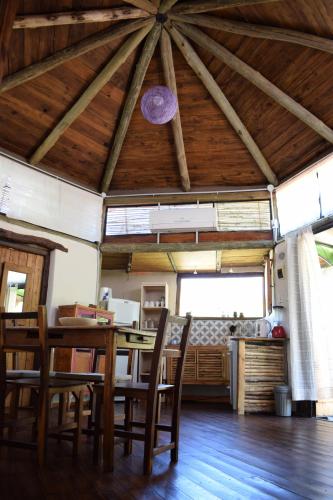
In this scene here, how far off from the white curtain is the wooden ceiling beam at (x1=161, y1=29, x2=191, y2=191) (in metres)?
2.09

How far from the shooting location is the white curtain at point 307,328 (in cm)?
527

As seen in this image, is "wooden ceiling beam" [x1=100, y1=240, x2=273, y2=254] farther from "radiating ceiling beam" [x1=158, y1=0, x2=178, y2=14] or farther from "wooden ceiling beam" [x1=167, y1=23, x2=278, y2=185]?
"radiating ceiling beam" [x1=158, y1=0, x2=178, y2=14]

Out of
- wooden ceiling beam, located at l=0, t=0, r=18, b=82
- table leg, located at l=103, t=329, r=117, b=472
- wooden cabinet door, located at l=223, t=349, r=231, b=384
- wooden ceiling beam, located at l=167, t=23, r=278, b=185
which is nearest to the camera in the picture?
table leg, located at l=103, t=329, r=117, b=472

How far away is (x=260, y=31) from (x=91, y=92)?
7.58 ft

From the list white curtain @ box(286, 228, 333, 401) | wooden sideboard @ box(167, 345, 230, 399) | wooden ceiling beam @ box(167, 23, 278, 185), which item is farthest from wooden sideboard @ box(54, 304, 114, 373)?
wooden ceiling beam @ box(167, 23, 278, 185)

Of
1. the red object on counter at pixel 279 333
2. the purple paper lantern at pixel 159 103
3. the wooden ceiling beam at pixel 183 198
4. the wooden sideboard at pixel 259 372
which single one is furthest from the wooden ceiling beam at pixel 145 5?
the red object on counter at pixel 279 333

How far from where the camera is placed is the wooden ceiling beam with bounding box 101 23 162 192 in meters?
5.10

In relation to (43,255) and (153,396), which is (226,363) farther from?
(153,396)

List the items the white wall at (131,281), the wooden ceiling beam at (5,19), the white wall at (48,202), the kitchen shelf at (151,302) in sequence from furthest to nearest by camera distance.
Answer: the white wall at (131,281), the kitchen shelf at (151,302), the white wall at (48,202), the wooden ceiling beam at (5,19)

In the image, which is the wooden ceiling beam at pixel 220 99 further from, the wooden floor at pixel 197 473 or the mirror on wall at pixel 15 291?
the wooden floor at pixel 197 473

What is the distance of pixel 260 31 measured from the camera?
463 centimetres

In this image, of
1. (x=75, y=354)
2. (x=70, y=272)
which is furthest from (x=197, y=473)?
(x=70, y=272)

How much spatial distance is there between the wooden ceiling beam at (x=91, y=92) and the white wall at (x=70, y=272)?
1216 mm

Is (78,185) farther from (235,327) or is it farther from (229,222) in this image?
(235,327)
